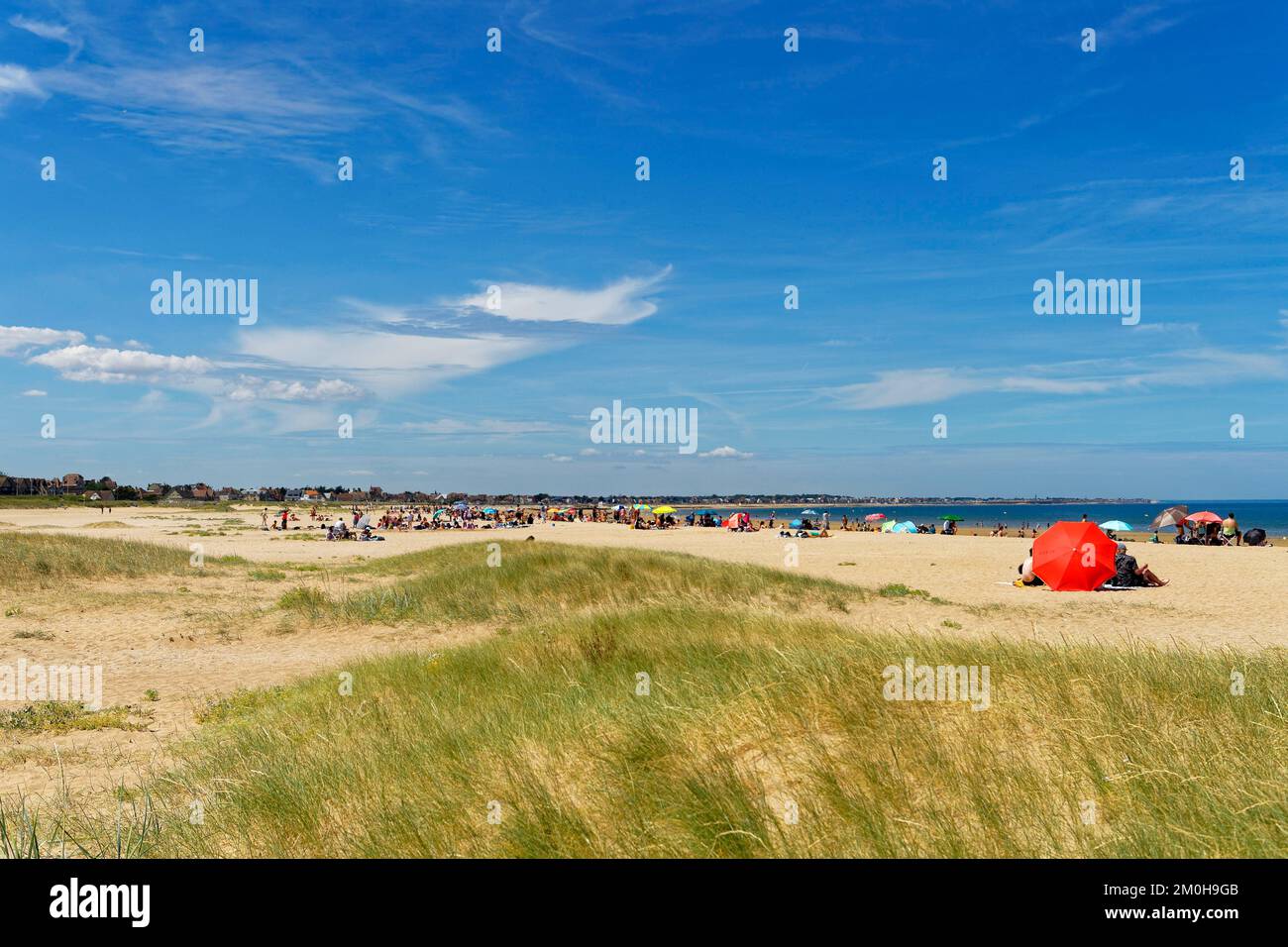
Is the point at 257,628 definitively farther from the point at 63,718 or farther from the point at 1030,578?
the point at 1030,578

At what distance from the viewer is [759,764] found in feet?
16.8

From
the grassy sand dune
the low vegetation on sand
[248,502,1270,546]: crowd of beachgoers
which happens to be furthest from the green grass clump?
[248,502,1270,546]: crowd of beachgoers

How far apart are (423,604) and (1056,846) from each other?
636 inches

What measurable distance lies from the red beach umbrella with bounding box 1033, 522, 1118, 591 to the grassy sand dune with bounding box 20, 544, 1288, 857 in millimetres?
14986

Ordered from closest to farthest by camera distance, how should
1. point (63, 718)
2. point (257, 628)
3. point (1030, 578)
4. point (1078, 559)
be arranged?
point (63, 718) → point (257, 628) → point (1078, 559) → point (1030, 578)

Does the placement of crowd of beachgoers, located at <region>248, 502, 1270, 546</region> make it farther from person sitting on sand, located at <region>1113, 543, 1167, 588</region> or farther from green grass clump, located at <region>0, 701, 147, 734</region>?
green grass clump, located at <region>0, 701, 147, 734</region>

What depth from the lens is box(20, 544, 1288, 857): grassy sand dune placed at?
3.97 metres

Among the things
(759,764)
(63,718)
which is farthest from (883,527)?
(759,764)

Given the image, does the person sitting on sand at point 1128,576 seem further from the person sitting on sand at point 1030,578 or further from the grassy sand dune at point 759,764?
the grassy sand dune at point 759,764

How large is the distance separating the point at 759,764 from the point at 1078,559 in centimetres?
2005

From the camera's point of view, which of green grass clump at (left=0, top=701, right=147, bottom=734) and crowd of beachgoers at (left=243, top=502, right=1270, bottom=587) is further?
crowd of beachgoers at (left=243, top=502, right=1270, bottom=587)
